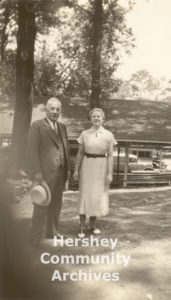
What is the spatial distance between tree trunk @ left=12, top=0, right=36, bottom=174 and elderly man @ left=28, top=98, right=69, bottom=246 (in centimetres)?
227

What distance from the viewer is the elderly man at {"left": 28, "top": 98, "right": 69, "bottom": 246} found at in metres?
4.01

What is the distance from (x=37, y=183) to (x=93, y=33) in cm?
770

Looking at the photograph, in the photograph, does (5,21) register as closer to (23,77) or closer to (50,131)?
(23,77)

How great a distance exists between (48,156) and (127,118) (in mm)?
11102

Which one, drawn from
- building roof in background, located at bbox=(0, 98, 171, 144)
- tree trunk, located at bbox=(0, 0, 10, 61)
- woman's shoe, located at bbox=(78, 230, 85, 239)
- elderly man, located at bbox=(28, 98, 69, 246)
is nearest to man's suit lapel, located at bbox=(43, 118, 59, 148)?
elderly man, located at bbox=(28, 98, 69, 246)

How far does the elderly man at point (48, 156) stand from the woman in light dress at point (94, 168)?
11.4 inches

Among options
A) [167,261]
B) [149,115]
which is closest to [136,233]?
[167,261]

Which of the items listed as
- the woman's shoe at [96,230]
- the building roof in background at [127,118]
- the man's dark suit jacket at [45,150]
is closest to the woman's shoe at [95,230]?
the woman's shoe at [96,230]

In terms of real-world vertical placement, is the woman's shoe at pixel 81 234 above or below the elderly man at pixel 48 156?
below

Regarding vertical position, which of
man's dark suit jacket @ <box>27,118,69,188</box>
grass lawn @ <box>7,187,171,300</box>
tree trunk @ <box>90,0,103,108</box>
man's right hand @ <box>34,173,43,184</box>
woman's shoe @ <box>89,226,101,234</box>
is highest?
tree trunk @ <box>90,0,103,108</box>

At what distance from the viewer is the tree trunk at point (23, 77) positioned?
7.15m

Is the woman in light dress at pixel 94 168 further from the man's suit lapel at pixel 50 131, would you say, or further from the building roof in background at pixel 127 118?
the building roof in background at pixel 127 118

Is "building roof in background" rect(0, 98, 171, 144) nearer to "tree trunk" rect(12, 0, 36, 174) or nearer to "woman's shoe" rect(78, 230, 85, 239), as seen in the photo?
"tree trunk" rect(12, 0, 36, 174)

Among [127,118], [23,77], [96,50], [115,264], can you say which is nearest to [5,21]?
[23,77]
